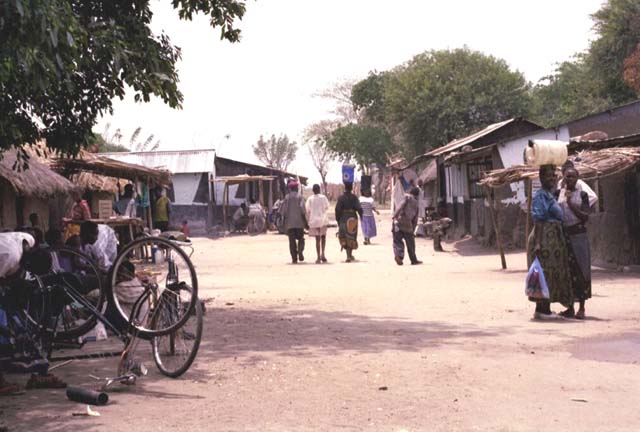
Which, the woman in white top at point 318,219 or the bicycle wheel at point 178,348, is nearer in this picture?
the bicycle wheel at point 178,348

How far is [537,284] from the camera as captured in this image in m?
9.59

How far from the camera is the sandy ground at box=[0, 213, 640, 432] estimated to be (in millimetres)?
5395

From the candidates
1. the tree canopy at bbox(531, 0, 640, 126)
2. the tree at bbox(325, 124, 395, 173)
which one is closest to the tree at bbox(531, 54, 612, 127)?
the tree canopy at bbox(531, 0, 640, 126)

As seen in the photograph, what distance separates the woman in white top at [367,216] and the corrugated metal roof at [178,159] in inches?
538

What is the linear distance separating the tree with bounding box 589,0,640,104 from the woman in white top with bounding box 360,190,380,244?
14.3 m

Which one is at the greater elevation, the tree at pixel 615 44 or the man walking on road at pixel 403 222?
the tree at pixel 615 44

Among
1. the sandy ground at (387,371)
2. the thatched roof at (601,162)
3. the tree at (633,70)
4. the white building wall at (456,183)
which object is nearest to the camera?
the sandy ground at (387,371)

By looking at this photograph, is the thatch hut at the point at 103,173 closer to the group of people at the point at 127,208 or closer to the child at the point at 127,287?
the group of people at the point at 127,208

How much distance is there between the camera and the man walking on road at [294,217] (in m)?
19.2

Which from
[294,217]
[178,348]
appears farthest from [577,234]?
[294,217]

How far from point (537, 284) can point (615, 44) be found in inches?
1174

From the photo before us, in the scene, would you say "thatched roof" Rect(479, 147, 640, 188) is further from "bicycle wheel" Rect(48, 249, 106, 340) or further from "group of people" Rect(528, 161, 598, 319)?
"bicycle wheel" Rect(48, 249, 106, 340)

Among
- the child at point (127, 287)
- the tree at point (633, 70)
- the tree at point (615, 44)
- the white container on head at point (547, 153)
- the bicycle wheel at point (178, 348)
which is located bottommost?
the bicycle wheel at point (178, 348)

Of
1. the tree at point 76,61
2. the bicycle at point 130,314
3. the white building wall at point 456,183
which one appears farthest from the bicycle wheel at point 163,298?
the white building wall at point 456,183
